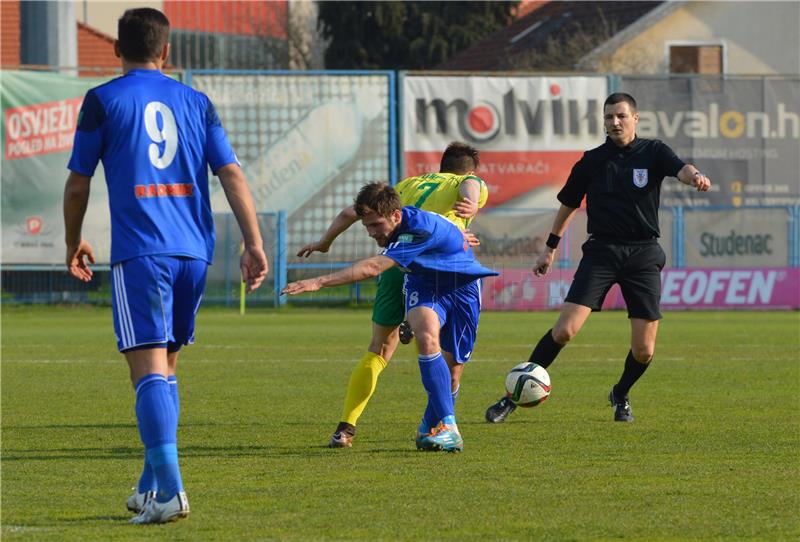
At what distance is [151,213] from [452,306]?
304 cm

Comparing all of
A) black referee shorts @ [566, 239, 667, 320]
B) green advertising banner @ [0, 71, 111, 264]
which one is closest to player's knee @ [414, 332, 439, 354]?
black referee shorts @ [566, 239, 667, 320]

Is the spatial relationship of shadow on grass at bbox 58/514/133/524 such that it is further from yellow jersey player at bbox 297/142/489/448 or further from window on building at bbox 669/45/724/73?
window on building at bbox 669/45/724/73

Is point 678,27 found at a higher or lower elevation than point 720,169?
higher

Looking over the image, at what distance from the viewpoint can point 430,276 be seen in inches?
327

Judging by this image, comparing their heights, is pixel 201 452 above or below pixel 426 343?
below

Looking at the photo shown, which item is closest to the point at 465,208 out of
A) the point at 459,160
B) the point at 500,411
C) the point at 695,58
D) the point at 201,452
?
the point at 459,160

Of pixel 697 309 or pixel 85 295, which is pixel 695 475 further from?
pixel 85 295

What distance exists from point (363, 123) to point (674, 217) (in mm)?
6260

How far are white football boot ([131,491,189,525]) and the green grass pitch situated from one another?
52 millimetres

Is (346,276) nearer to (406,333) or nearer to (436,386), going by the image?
(436,386)

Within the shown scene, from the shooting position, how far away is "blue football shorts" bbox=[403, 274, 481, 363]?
27.5ft

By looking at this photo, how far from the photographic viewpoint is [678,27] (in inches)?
1558

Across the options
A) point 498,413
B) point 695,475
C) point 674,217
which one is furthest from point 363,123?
point 695,475

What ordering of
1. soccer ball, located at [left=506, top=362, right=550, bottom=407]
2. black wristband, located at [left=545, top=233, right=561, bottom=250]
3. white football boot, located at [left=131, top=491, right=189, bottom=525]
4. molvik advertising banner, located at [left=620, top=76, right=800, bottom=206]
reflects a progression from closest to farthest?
white football boot, located at [left=131, top=491, right=189, bottom=525] → soccer ball, located at [left=506, top=362, right=550, bottom=407] → black wristband, located at [left=545, top=233, right=561, bottom=250] → molvik advertising banner, located at [left=620, top=76, right=800, bottom=206]
